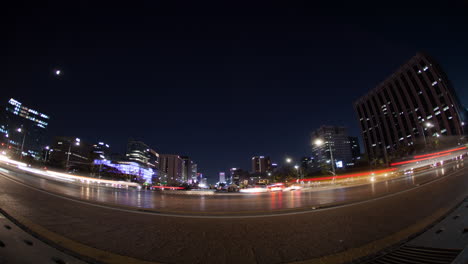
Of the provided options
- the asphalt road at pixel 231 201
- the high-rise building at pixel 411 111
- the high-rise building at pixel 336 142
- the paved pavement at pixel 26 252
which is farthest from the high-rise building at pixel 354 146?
the paved pavement at pixel 26 252

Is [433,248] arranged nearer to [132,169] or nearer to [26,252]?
[26,252]

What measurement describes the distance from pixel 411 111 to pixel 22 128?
9156 inches

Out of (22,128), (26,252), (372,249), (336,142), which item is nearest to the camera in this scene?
(26,252)

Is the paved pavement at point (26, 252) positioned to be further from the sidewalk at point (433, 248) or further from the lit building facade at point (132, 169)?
the lit building facade at point (132, 169)

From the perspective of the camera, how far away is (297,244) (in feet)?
8.90

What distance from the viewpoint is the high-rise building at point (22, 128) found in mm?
116438

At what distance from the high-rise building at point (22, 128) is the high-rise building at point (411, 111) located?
639 feet

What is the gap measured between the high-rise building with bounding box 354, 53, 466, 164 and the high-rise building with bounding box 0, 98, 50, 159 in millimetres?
194877

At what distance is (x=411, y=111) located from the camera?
82.8 m

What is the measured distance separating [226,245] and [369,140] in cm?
13128

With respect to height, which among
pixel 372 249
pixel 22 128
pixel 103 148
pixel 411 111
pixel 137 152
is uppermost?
pixel 22 128

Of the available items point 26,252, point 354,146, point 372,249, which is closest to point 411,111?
point 372,249

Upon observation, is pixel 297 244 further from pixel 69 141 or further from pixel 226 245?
pixel 69 141

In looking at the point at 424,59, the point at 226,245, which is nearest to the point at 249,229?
the point at 226,245
